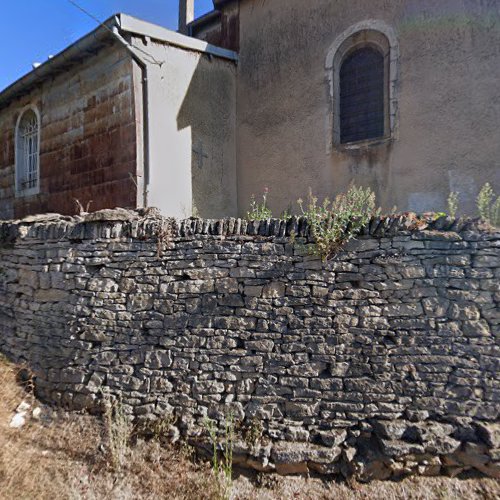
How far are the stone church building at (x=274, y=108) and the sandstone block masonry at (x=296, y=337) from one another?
6.49ft

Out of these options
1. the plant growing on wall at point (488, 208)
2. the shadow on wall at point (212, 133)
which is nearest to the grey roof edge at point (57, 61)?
the shadow on wall at point (212, 133)

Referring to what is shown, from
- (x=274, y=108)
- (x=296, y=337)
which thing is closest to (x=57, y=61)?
(x=274, y=108)

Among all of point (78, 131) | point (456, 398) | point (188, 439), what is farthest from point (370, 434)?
point (78, 131)

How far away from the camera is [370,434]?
323 centimetres

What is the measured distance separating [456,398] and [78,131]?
21.4ft

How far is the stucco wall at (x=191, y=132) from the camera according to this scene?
5.44m

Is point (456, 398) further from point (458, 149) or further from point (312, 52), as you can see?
point (312, 52)

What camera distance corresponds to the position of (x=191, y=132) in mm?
5938

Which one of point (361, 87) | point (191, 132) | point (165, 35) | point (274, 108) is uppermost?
point (165, 35)

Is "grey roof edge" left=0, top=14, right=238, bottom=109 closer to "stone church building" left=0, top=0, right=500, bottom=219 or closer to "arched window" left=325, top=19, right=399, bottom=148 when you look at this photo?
"stone church building" left=0, top=0, right=500, bottom=219

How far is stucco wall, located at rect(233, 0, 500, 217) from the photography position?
4879mm

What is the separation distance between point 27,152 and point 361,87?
6.93m

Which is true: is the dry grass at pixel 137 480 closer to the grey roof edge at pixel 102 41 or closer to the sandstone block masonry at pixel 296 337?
the sandstone block masonry at pixel 296 337

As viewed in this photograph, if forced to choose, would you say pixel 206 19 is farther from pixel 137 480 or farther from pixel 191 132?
pixel 137 480
